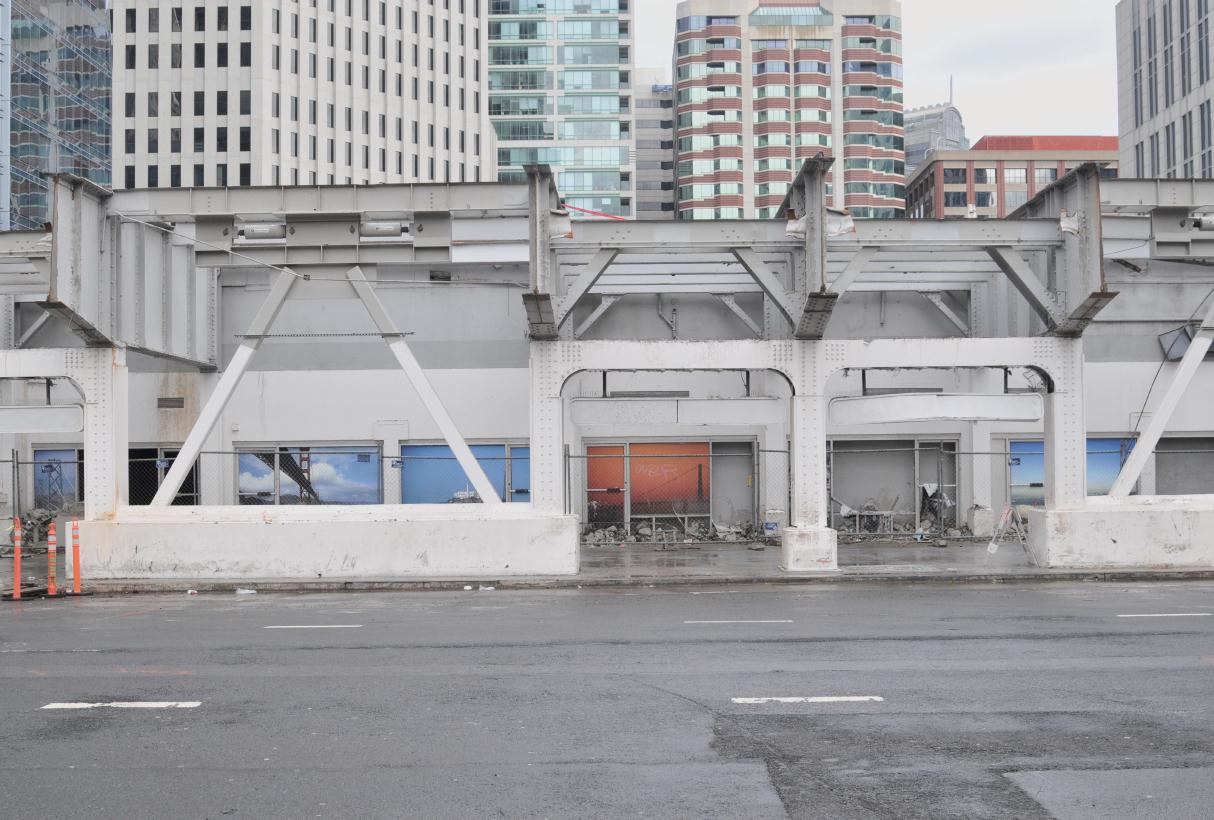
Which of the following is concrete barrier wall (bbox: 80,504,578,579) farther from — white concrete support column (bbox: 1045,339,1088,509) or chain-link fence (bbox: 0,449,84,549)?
white concrete support column (bbox: 1045,339,1088,509)

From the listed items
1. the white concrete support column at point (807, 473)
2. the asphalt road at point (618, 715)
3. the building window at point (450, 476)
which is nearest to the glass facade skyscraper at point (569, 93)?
the building window at point (450, 476)

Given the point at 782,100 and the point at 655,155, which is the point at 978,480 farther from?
the point at 655,155

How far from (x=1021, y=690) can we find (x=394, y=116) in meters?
97.1

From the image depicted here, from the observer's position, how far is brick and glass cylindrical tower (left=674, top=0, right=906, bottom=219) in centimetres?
11656

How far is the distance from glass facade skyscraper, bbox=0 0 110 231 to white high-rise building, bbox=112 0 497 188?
32.8 ft

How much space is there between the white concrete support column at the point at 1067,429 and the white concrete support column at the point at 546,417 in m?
8.02

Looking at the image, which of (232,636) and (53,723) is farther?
(232,636)

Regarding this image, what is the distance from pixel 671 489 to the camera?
26.0 metres

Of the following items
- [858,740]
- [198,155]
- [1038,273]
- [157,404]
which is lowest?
[858,740]

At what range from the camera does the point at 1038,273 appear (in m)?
21.8

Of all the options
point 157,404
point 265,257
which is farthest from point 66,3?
point 265,257

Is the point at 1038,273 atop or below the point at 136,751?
atop

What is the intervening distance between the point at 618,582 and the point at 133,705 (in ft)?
32.1

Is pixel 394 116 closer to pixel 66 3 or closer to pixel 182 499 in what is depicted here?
pixel 66 3
